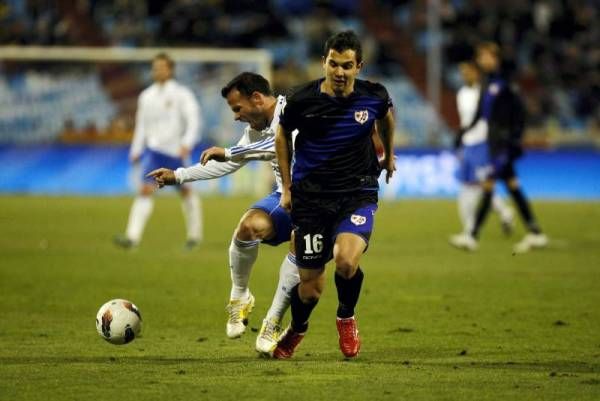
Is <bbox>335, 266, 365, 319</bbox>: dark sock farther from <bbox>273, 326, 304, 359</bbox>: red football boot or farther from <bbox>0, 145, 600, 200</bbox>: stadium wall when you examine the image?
<bbox>0, 145, 600, 200</bbox>: stadium wall

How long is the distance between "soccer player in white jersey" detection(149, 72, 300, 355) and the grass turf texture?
35cm

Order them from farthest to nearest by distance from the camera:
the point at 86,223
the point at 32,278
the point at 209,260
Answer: the point at 86,223 < the point at 209,260 < the point at 32,278

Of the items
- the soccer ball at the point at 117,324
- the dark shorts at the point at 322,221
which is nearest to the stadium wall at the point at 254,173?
the soccer ball at the point at 117,324

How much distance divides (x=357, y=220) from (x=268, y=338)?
104 cm

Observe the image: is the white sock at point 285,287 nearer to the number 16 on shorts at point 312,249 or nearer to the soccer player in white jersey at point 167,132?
the number 16 on shorts at point 312,249

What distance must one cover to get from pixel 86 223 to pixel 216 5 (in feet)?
44.4

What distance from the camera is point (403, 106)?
33438 mm

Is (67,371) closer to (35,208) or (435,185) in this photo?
(35,208)

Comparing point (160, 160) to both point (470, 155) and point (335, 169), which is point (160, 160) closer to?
point (470, 155)

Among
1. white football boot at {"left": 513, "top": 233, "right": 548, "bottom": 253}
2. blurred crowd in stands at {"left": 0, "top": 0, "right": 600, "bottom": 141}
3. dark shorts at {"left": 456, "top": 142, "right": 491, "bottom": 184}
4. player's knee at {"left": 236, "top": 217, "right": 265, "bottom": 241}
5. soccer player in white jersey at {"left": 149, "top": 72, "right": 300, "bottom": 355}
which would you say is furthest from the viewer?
blurred crowd in stands at {"left": 0, "top": 0, "right": 600, "bottom": 141}

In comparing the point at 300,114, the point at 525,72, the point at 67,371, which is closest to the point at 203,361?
the point at 67,371

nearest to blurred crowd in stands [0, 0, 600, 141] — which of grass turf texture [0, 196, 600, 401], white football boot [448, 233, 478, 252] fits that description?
grass turf texture [0, 196, 600, 401]

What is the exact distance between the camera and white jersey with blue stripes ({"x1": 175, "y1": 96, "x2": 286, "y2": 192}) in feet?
28.7

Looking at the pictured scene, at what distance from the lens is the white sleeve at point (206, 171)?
8781mm
